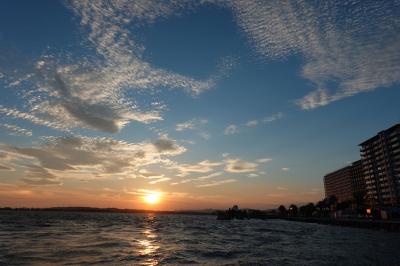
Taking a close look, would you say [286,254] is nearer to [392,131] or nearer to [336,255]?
[336,255]

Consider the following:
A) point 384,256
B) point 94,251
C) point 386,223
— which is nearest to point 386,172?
point 386,223

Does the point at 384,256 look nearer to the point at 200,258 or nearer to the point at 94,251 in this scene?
the point at 200,258

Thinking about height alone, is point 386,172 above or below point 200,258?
above

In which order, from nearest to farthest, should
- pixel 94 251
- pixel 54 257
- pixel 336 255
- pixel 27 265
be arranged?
pixel 27 265, pixel 54 257, pixel 336 255, pixel 94 251

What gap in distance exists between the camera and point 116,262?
3203 centimetres

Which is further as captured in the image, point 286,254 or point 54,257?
point 286,254

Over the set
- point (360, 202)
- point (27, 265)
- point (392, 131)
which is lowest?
point (27, 265)

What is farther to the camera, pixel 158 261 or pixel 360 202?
pixel 360 202

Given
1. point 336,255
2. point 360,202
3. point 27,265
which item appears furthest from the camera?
point 360,202

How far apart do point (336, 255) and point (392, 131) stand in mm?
183545

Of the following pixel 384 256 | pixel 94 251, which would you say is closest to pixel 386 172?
pixel 384 256

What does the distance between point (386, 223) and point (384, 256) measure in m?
55.6

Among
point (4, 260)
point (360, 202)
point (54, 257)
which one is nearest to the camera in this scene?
point (4, 260)

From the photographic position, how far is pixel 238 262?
32.9 meters
